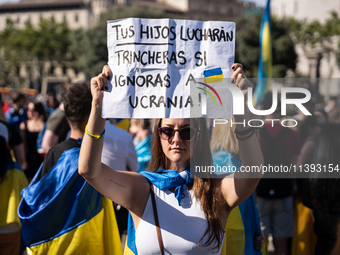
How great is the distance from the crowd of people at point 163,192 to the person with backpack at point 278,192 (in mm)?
11

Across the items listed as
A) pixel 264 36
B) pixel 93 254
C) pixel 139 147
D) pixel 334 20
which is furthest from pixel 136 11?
pixel 93 254

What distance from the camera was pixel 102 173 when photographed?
209 centimetres

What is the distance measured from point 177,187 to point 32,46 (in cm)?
5895

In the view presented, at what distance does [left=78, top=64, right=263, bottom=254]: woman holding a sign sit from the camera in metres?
2.03

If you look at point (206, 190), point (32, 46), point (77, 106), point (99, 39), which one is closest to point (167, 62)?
point (206, 190)

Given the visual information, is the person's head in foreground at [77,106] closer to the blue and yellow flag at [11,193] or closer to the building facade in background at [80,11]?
the blue and yellow flag at [11,193]

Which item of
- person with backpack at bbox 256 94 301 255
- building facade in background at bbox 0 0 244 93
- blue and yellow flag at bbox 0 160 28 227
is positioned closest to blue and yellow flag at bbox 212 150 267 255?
person with backpack at bbox 256 94 301 255

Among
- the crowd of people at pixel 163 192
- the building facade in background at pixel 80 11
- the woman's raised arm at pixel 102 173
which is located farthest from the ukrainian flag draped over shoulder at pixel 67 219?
the building facade in background at pixel 80 11

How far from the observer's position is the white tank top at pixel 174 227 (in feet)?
6.92

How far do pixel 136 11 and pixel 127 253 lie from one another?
43595 millimetres

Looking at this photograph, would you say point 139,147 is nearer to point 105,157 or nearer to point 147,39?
point 105,157

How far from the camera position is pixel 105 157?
356 cm

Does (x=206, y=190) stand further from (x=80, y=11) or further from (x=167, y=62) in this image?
(x=80, y=11)

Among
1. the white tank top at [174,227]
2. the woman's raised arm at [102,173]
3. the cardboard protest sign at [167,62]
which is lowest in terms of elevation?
the white tank top at [174,227]
